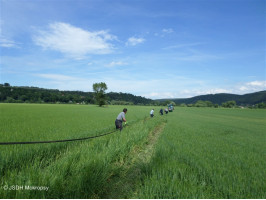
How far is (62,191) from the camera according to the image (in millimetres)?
3047

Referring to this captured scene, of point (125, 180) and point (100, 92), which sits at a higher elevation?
point (100, 92)

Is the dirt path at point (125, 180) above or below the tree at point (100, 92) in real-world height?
below

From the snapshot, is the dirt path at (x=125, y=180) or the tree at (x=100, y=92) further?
the tree at (x=100, y=92)

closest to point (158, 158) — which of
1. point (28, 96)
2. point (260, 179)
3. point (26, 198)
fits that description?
point (260, 179)

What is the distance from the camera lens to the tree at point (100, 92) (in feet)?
219

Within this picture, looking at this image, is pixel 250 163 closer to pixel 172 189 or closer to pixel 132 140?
pixel 172 189

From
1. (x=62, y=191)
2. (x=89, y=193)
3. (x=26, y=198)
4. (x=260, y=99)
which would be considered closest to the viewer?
(x=26, y=198)

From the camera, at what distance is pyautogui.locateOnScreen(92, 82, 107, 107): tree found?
219 ft

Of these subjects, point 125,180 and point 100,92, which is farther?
point 100,92

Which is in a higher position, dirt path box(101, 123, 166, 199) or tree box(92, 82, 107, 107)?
tree box(92, 82, 107, 107)

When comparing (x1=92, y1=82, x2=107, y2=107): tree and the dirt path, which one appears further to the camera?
(x1=92, y1=82, x2=107, y2=107): tree

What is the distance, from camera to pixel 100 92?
6744 centimetres

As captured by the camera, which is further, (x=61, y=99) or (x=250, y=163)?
(x=61, y=99)

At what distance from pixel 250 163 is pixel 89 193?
219 inches
